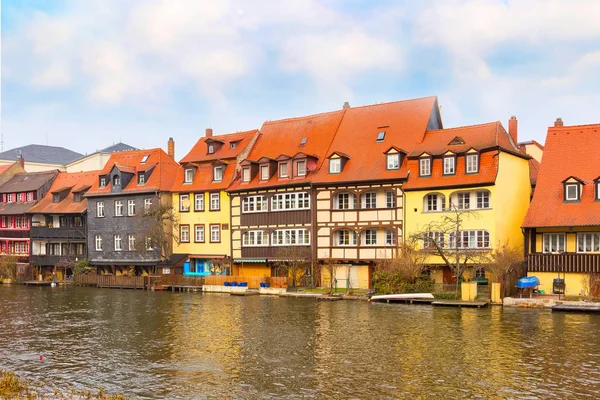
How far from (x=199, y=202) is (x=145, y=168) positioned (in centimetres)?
735

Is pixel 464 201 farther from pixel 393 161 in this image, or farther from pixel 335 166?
pixel 335 166

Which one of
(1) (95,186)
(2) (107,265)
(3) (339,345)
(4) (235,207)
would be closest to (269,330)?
(3) (339,345)

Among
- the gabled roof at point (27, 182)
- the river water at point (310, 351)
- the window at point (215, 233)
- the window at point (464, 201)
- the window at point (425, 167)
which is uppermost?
the gabled roof at point (27, 182)

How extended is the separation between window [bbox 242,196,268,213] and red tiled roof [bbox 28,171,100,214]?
1851 cm

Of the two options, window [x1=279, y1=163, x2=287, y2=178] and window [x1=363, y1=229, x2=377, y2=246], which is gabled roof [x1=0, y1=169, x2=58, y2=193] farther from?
window [x1=363, y1=229, x2=377, y2=246]

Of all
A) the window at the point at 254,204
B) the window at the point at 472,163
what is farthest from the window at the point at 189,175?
the window at the point at 472,163

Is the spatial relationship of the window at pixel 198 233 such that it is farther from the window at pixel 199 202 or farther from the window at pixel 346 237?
the window at pixel 346 237

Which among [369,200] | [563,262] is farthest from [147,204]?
[563,262]

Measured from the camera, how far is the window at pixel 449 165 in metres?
42.1

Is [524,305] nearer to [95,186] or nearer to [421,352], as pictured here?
[421,352]

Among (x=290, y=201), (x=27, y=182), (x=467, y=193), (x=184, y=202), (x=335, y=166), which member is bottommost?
(x=290, y=201)

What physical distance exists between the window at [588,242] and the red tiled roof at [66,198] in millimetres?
42552

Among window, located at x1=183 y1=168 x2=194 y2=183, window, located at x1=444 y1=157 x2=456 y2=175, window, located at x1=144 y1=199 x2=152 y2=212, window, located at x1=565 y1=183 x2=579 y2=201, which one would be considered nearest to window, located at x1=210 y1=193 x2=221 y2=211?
window, located at x1=183 y1=168 x2=194 y2=183

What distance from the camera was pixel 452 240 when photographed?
41.2 m
